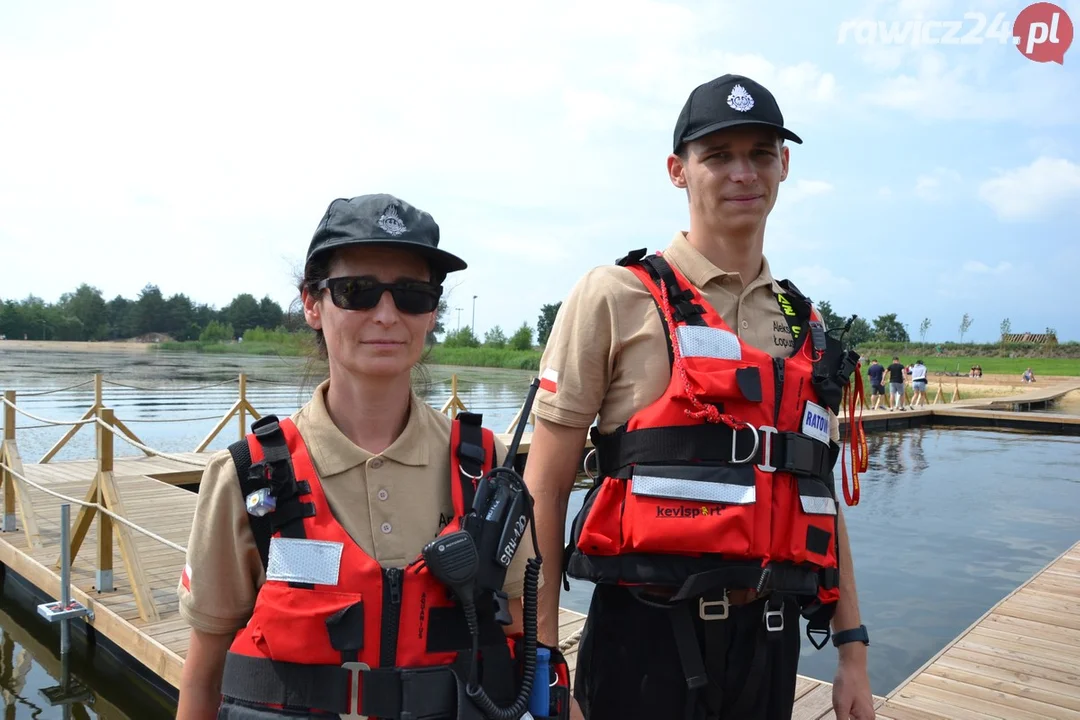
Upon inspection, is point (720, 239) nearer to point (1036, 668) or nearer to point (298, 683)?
point (298, 683)

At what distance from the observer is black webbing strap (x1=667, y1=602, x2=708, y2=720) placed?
1526mm

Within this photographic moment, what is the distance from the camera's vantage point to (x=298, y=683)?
1.30m

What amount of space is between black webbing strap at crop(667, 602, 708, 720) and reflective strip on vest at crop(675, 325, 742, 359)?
A: 20.7 inches

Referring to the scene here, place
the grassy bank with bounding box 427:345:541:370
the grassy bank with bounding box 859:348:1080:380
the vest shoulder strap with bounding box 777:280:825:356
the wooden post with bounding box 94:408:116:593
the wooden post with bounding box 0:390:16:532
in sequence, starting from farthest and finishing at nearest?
the grassy bank with bounding box 859:348:1080:380
the grassy bank with bounding box 427:345:541:370
the wooden post with bounding box 0:390:16:532
the wooden post with bounding box 94:408:116:593
the vest shoulder strap with bounding box 777:280:825:356

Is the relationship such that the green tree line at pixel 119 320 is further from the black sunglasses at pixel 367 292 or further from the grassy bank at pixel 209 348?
the black sunglasses at pixel 367 292

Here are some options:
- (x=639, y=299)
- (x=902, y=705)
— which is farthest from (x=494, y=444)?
(x=902, y=705)

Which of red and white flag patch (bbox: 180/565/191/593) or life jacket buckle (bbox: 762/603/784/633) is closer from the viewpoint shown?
red and white flag patch (bbox: 180/565/191/593)

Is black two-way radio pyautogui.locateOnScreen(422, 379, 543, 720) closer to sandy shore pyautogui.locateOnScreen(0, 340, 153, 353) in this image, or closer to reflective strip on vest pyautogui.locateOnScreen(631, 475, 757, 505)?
reflective strip on vest pyautogui.locateOnScreen(631, 475, 757, 505)

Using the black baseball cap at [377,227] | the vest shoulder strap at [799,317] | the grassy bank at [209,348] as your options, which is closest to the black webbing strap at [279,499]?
the black baseball cap at [377,227]

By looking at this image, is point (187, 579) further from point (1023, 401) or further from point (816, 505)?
point (1023, 401)

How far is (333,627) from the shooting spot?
50.1 inches

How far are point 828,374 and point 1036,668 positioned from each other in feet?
11.7

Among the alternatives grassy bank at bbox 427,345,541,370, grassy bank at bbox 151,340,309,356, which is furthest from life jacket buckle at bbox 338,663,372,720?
grassy bank at bbox 151,340,309,356

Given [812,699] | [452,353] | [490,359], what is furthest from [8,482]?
[452,353]
